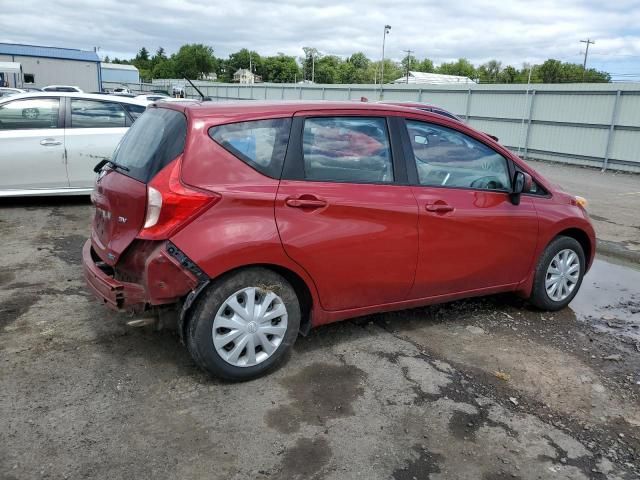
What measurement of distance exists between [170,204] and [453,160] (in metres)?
2.15

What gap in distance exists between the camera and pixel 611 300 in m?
5.55

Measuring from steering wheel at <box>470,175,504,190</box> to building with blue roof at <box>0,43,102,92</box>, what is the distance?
204 feet

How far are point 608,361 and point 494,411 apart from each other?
1.33 meters

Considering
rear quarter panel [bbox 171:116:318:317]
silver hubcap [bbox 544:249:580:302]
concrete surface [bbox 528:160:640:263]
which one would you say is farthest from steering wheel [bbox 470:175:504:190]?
concrete surface [bbox 528:160:640:263]

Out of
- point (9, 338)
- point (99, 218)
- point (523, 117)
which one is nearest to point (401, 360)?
point (99, 218)

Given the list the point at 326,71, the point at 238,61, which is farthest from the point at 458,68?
the point at 238,61

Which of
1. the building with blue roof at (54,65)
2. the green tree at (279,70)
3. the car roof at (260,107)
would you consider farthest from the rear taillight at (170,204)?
the green tree at (279,70)

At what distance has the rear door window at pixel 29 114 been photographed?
7965mm

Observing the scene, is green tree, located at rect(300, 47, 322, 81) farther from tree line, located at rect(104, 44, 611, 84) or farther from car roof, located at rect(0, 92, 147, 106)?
car roof, located at rect(0, 92, 147, 106)

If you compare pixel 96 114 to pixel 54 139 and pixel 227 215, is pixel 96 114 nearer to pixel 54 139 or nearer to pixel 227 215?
pixel 54 139

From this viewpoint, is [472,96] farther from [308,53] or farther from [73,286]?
[308,53]

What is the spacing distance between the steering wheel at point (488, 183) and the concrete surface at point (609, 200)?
→ 3730mm

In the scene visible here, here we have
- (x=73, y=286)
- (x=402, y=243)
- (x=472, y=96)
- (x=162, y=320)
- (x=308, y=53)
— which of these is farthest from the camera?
(x=308, y=53)

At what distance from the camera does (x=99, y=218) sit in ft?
12.8
